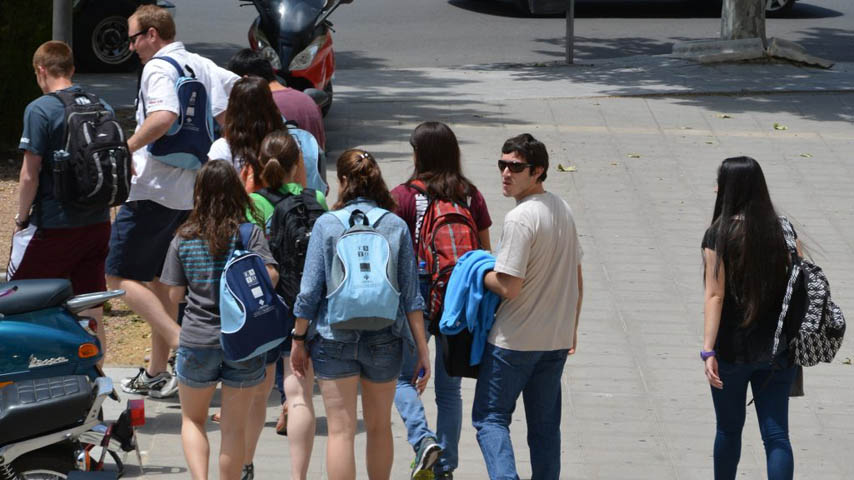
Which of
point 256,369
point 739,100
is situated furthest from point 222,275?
point 739,100

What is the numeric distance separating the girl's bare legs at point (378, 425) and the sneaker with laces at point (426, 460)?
163 millimetres

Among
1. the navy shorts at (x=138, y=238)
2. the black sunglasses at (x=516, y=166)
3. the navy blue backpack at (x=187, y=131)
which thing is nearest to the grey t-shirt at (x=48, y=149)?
the navy shorts at (x=138, y=238)

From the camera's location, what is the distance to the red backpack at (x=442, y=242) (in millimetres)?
5691

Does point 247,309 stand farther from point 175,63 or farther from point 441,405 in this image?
point 175,63

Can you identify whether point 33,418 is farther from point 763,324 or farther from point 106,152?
point 763,324

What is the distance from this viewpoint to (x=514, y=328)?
5.40m

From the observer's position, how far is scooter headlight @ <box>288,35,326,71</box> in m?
12.5

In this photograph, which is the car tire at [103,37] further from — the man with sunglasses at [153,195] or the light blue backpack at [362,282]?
the light blue backpack at [362,282]

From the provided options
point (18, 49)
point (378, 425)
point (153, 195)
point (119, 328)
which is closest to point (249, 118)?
point (153, 195)

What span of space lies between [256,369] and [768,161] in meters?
7.74

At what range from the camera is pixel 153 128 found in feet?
21.6

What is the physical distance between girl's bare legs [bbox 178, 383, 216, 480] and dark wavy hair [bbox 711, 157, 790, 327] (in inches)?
89.4

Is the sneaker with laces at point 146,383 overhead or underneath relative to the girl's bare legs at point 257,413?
underneath

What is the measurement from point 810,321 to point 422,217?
177cm
